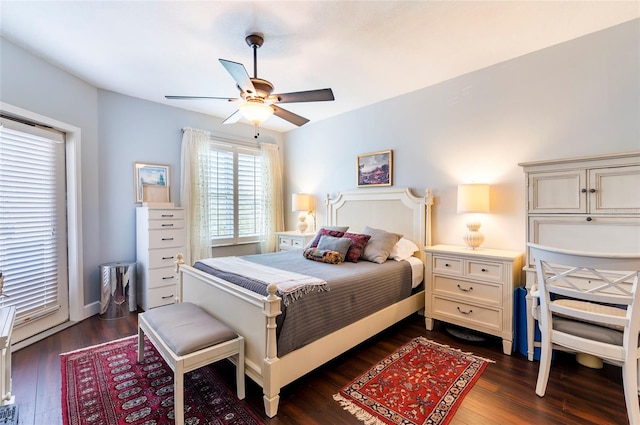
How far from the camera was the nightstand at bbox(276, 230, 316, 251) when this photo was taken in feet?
14.3

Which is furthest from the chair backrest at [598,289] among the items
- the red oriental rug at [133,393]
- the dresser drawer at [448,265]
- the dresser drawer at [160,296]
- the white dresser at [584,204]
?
the dresser drawer at [160,296]

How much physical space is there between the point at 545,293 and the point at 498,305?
2.21 feet

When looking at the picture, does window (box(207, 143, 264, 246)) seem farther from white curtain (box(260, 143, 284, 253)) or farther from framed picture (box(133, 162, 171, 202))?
framed picture (box(133, 162, 171, 202))

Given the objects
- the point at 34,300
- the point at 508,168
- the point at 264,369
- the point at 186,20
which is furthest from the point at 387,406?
the point at 34,300

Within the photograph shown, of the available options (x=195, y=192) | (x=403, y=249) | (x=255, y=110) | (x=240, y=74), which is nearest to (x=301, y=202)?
(x=195, y=192)

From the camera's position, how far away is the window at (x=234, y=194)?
4.42m

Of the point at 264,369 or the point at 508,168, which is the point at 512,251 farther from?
the point at 264,369

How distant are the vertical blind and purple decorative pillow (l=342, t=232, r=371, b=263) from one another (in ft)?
10.1

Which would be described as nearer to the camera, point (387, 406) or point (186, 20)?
point (387, 406)

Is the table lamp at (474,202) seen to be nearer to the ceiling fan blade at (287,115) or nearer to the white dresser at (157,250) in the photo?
the ceiling fan blade at (287,115)

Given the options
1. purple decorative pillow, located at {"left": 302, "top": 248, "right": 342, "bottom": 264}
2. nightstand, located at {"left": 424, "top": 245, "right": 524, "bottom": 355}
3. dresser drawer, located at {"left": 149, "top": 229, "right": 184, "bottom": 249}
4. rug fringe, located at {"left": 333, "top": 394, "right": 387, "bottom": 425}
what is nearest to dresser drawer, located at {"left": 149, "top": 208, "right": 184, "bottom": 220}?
dresser drawer, located at {"left": 149, "top": 229, "right": 184, "bottom": 249}

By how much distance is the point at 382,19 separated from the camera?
85.6 inches

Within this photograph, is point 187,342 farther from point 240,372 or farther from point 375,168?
point 375,168

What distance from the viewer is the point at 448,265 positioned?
285 centimetres
